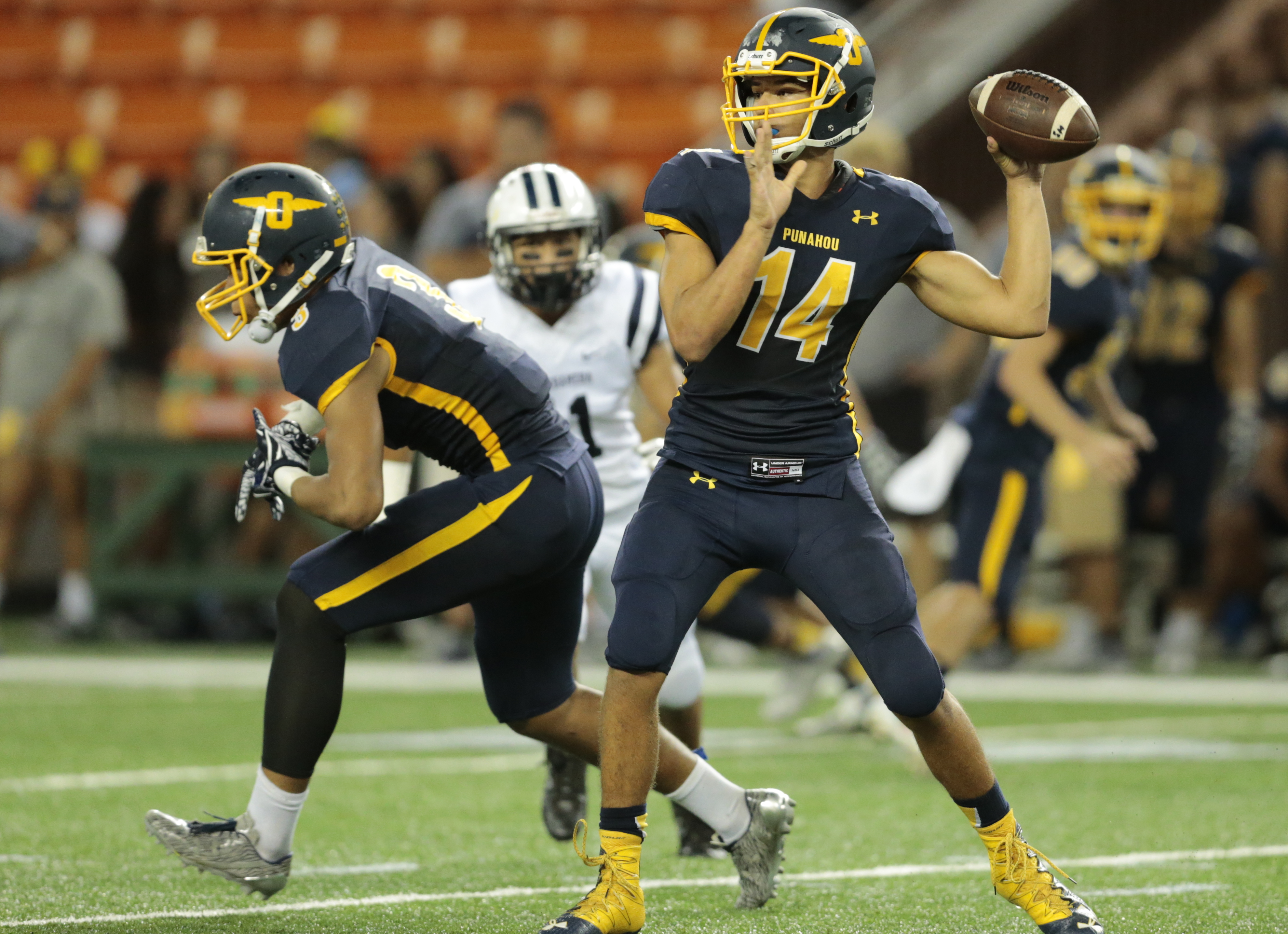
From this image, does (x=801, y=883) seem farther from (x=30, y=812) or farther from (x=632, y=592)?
(x=30, y=812)

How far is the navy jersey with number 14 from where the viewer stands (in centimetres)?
357

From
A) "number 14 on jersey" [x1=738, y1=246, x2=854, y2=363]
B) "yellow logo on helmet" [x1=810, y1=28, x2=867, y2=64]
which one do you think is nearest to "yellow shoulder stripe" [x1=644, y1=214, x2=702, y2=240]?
"number 14 on jersey" [x1=738, y1=246, x2=854, y2=363]

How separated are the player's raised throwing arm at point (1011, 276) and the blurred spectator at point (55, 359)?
22.7ft

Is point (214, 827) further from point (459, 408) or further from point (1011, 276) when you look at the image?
point (1011, 276)

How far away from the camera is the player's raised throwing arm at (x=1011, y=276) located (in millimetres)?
3574

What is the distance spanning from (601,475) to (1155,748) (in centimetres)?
252

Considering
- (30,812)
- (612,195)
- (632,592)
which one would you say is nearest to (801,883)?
(632,592)

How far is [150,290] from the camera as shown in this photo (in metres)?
10.2

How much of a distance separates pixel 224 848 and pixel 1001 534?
3.14 metres

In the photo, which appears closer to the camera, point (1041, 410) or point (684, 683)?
point (684, 683)

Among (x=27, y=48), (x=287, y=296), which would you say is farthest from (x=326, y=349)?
(x=27, y=48)

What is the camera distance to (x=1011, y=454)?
20.3ft

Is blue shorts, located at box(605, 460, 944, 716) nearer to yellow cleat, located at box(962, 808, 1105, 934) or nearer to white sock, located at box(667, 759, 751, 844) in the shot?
yellow cleat, located at box(962, 808, 1105, 934)

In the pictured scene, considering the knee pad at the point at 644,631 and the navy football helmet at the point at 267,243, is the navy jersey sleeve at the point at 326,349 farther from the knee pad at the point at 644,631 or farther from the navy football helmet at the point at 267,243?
the knee pad at the point at 644,631
